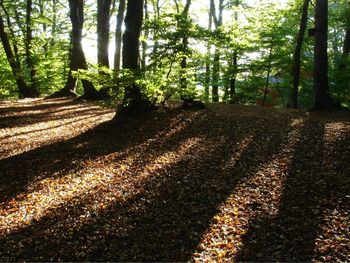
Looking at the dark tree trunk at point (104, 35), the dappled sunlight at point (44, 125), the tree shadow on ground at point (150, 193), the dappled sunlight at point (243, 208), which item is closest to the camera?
the dappled sunlight at point (243, 208)

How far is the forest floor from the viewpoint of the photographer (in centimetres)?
474

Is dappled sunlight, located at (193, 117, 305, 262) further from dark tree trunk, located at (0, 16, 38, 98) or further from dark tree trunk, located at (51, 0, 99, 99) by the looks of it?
dark tree trunk, located at (0, 16, 38, 98)

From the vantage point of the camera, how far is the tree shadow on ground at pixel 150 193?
4816 millimetres

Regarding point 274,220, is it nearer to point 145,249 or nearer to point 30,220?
point 145,249

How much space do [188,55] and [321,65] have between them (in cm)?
450

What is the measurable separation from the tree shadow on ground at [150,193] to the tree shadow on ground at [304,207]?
0.75 meters

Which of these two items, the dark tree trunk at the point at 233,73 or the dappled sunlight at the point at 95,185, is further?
the dark tree trunk at the point at 233,73

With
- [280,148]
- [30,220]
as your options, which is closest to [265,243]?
[280,148]

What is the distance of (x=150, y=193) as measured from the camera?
245 inches

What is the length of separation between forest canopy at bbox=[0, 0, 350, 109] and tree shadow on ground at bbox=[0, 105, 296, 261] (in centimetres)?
173

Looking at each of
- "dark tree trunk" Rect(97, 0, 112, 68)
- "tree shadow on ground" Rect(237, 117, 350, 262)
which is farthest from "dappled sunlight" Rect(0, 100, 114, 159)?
"tree shadow on ground" Rect(237, 117, 350, 262)

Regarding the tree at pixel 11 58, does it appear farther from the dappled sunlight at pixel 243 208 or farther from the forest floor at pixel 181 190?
the dappled sunlight at pixel 243 208

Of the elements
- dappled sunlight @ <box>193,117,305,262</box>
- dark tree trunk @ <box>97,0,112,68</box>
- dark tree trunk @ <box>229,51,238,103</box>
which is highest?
dark tree trunk @ <box>97,0,112,68</box>

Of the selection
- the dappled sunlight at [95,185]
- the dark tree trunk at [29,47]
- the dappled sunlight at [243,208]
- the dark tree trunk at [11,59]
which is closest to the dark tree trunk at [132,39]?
the dappled sunlight at [95,185]
